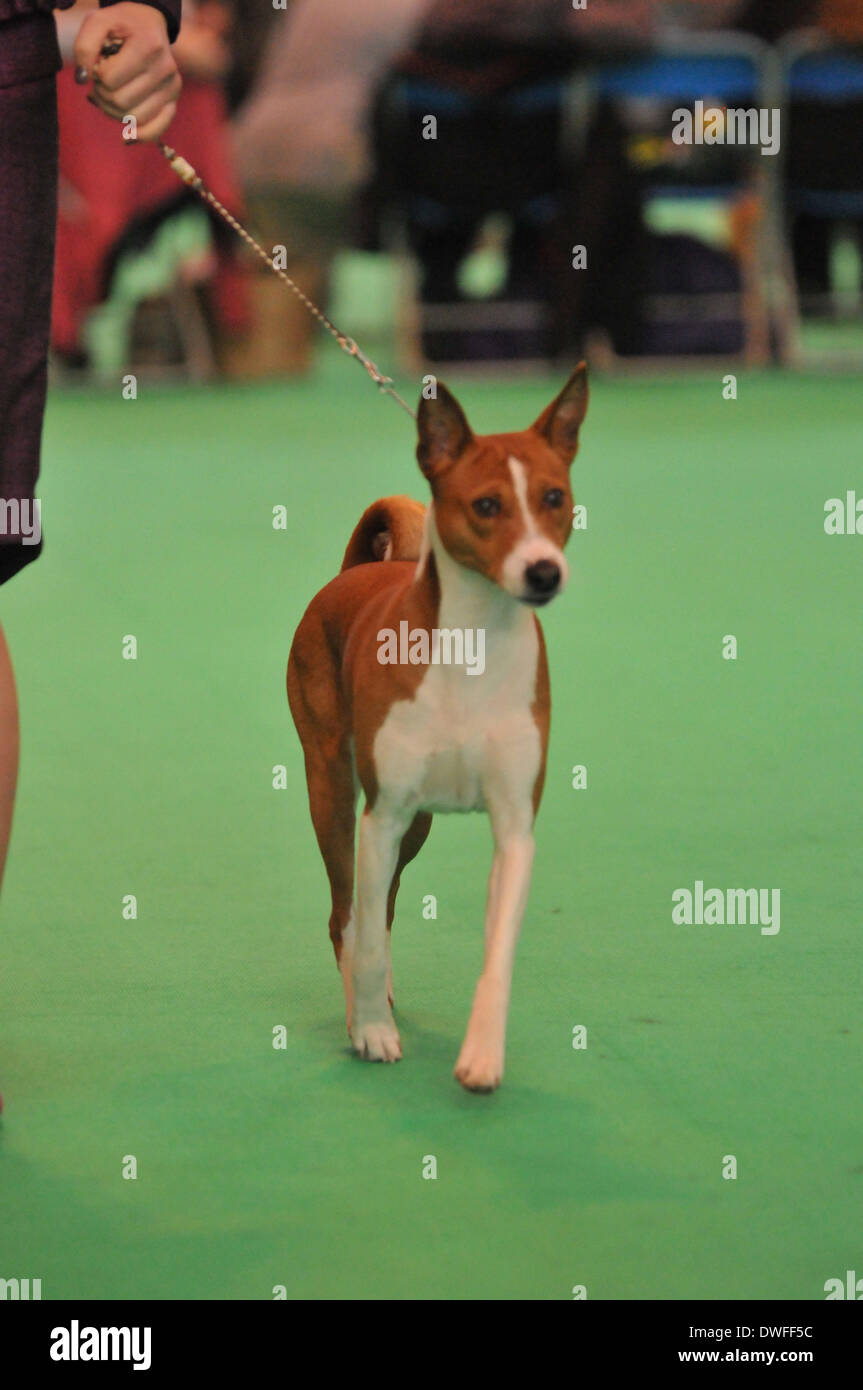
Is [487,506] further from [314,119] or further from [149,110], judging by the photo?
[314,119]

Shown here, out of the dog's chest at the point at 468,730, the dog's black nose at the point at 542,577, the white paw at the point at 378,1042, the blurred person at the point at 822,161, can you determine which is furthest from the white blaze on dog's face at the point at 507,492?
the blurred person at the point at 822,161

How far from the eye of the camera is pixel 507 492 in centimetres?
242

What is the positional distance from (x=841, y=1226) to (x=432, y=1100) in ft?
1.90

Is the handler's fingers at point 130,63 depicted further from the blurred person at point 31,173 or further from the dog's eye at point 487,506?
the dog's eye at point 487,506

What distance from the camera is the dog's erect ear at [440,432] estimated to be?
2469 millimetres

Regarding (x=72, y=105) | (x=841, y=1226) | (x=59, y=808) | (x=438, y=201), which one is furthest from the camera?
(x=438, y=201)

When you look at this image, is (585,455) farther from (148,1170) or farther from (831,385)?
(148,1170)

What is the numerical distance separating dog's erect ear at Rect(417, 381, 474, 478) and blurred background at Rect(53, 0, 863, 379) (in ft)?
27.0

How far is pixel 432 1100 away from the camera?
2.58 metres

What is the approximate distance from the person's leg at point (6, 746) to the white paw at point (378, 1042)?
522 mm

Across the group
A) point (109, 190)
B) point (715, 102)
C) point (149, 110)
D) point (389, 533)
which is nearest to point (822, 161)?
point (715, 102)

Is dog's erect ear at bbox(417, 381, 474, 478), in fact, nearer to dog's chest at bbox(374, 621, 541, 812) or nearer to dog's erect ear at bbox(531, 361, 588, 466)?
dog's erect ear at bbox(531, 361, 588, 466)

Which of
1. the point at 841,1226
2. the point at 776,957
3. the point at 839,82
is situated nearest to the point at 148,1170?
the point at 841,1226
